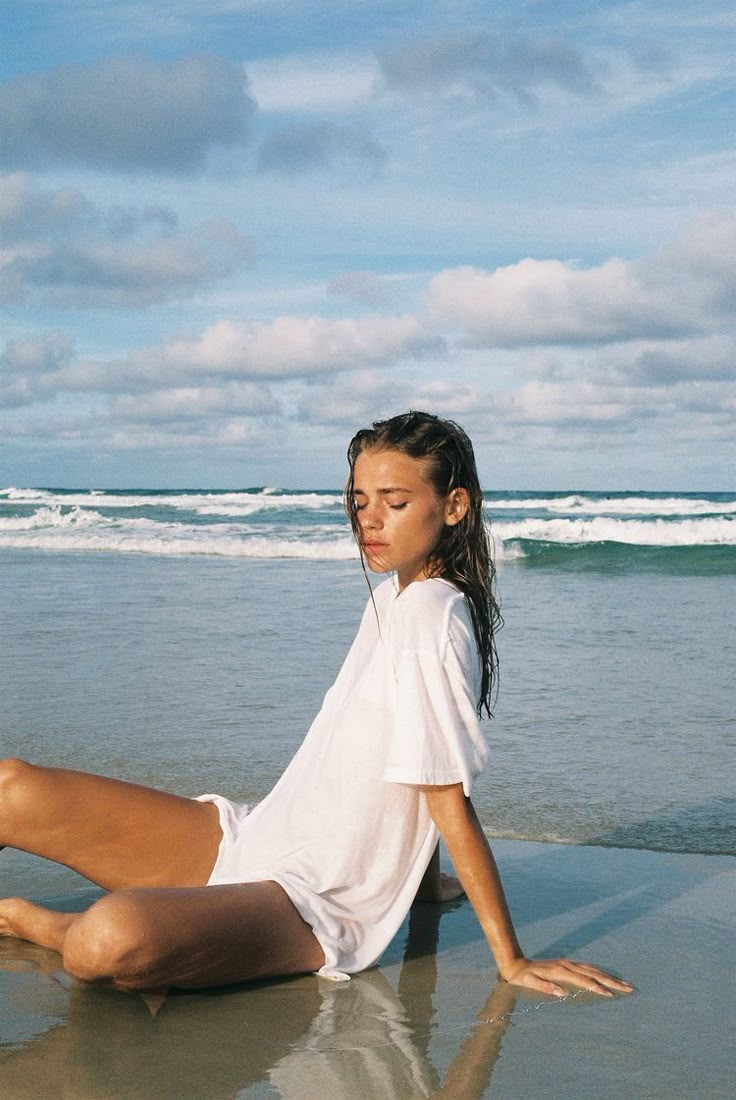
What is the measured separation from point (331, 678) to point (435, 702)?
4.54 metres

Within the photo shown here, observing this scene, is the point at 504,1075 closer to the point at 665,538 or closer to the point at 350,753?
the point at 350,753

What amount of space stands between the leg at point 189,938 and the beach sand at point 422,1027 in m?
0.09

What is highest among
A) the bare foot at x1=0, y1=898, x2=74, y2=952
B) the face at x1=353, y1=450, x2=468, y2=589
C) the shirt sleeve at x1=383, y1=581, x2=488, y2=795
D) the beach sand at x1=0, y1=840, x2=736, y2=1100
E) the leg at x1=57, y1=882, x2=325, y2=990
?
the face at x1=353, y1=450, x2=468, y2=589

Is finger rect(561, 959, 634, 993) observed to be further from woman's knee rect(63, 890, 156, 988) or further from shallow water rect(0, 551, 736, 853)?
shallow water rect(0, 551, 736, 853)

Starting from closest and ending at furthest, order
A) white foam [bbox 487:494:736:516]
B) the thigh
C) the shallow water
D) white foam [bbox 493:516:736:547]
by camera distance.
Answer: the thigh < the shallow water < white foam [bbox 493:516:736:547] < white foam [bbox 487:494:736:516]

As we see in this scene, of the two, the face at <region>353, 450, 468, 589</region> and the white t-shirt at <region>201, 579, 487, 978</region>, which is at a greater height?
the face at <region>353, 450, 468, 589</region>

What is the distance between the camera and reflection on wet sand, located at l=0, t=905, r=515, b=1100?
232cm

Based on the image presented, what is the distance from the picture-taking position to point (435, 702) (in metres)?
2.65

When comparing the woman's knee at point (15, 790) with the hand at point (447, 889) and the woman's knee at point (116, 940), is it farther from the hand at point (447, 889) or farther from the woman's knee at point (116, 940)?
the hand at point (447, 889)

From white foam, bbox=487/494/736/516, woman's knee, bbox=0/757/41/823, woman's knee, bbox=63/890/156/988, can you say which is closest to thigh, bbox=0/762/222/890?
woman's knee, bbox=0/757/41/823

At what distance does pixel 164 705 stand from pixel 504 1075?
160 inches

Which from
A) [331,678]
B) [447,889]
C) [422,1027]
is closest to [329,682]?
[331,678]

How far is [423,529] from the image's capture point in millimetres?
2855

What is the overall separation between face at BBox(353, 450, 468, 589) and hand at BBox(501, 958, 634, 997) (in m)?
0.99
